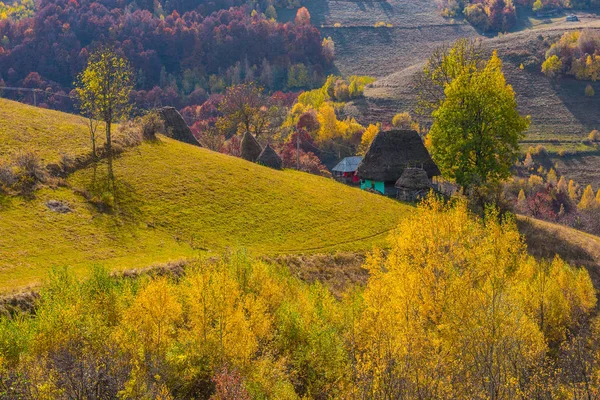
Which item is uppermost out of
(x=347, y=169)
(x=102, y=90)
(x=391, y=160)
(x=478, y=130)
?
(x=102, y=90)

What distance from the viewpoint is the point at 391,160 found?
5991 cm

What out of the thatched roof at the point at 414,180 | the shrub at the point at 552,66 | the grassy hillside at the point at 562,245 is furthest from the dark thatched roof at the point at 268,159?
the shrub at the point at 552,66

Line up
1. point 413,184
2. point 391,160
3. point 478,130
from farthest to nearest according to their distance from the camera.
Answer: point 391,160, point 413,184, point 478,130

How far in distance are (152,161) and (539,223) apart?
38.4 meters

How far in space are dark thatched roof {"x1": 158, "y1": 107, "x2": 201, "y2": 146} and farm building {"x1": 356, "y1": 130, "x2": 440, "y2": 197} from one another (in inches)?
833

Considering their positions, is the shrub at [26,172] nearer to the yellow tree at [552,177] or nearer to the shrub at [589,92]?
the yellow tree at [552,177]

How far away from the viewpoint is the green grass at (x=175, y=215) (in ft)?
103

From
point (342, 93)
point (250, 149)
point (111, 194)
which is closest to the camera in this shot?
point (111, 194)

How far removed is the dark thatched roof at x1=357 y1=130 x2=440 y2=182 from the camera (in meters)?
59.2

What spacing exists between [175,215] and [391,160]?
28.6 metres

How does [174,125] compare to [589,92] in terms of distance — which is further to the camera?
[589,92]

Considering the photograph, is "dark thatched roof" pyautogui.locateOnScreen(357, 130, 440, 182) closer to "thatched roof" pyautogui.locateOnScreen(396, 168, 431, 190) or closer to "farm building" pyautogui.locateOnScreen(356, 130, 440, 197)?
A: "farm building" pyautogui.locateOnScreen(356, 130, 440, 197)

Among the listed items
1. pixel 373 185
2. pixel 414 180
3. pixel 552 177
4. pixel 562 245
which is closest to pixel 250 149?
pixel 373 185

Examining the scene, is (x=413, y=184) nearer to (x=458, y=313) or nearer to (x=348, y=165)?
(x=348, y=165)
